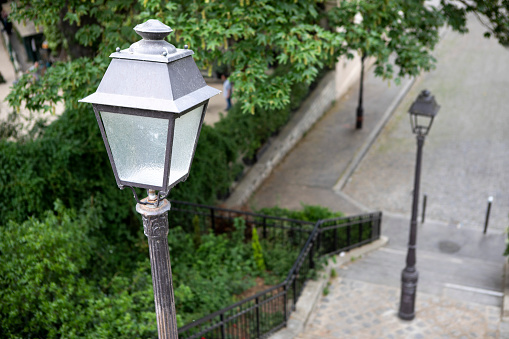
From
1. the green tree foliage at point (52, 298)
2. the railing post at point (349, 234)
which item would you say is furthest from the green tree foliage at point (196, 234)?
the green tree foliage at point (52, 298)

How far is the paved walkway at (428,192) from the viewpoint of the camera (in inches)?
353

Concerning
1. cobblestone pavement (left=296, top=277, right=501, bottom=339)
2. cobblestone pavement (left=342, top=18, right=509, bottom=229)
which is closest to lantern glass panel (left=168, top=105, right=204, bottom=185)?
cobblestone pavement (left=296, top=277, right=501, bottom=339)

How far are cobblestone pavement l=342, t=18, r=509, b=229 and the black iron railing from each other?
3.08m

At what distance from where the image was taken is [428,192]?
1578 centimetres

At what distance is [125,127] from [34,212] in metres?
6.74

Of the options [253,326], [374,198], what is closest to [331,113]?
[374,198]

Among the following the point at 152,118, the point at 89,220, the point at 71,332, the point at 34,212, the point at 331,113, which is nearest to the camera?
the point at 152,118

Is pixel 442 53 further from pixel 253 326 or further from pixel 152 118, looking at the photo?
pixel 152 118

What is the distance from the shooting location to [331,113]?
21281 mm

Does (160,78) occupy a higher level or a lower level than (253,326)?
higher

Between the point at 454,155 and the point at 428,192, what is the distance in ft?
9.20

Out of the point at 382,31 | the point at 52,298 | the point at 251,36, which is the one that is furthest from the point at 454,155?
the point at 52,298

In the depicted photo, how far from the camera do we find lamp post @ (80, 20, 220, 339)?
2.38 meters

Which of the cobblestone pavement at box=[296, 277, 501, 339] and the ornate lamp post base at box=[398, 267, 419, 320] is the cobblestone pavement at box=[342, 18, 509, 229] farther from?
the ornate lamp post base at box=[398, 267, 419, 320]
